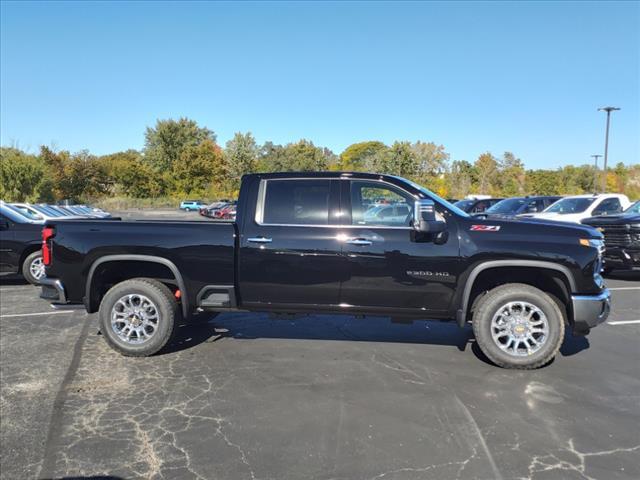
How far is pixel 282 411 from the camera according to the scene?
12.5 feet

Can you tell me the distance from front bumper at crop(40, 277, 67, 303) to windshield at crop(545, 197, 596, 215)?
1294 centimetres

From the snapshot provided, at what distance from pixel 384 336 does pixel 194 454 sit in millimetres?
3136

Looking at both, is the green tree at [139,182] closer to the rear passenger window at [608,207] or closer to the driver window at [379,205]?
the rear passenger window at [608,207]

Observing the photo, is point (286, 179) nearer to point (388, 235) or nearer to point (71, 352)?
point (388, 235)

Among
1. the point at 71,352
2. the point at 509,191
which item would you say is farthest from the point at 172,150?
the point at 71,352

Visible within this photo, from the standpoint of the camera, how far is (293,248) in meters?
4.90

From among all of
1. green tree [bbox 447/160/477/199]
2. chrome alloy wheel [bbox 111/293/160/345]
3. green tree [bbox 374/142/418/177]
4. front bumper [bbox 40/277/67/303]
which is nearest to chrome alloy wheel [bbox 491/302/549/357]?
chrome alloy wheel [bbox 111/293/160/345]

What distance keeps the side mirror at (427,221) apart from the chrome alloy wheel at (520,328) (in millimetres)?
1046

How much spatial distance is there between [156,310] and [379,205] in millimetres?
2641

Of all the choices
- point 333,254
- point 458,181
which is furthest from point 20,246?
point 458,181

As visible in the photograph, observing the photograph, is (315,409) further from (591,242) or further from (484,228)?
(591,242)

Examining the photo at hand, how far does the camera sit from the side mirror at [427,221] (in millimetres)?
4539

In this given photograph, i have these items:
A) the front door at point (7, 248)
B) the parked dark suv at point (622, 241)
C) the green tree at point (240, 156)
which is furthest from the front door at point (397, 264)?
the green tree at point (240, 156)

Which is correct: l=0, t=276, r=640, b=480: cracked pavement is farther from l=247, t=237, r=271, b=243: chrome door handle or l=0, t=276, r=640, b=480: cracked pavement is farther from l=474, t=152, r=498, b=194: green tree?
l=474, t=152, r=498, b=194: green tree
